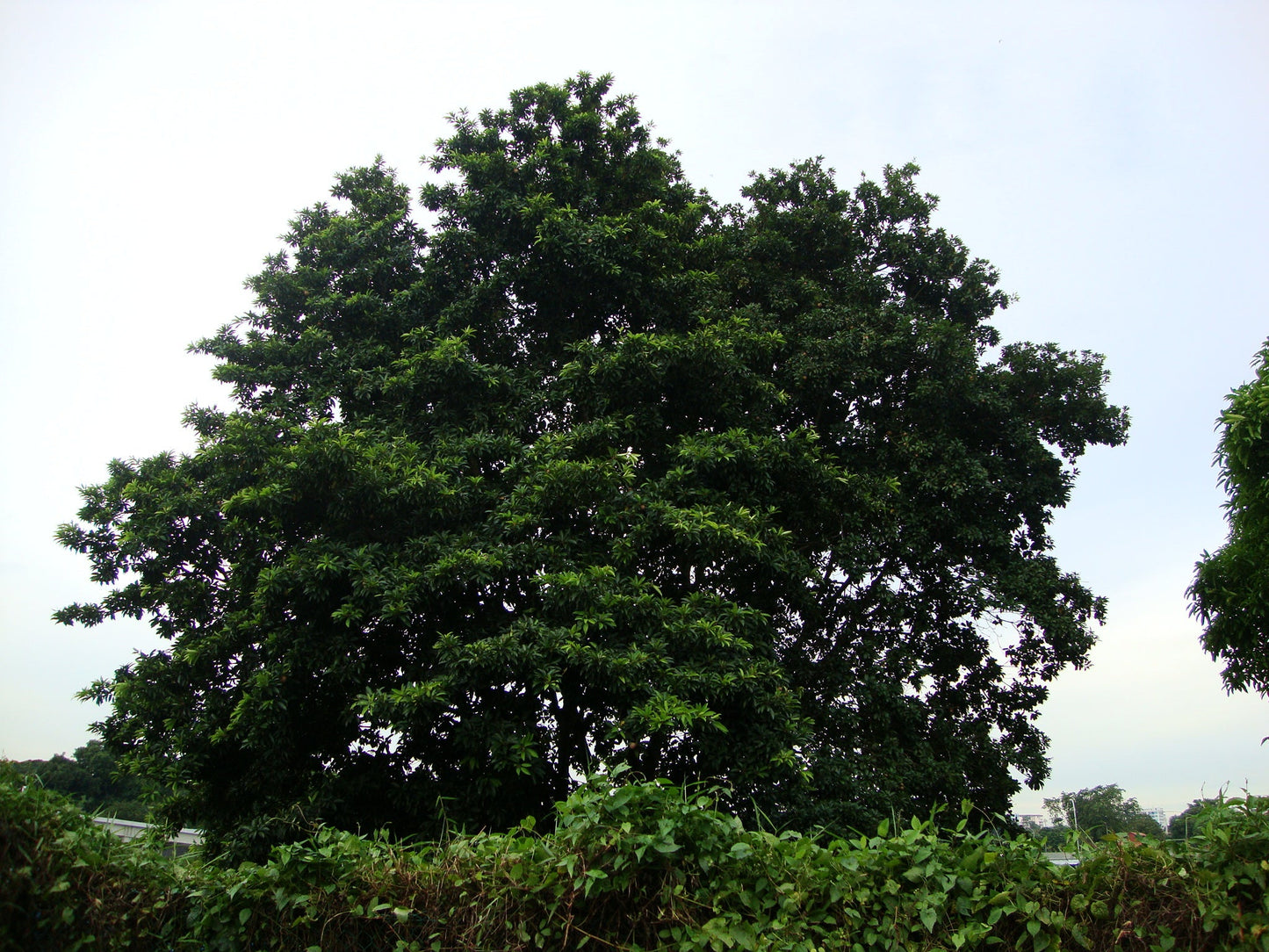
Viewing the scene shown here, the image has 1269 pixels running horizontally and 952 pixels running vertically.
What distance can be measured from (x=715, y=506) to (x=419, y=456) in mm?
3008

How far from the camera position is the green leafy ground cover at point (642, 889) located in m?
2.87

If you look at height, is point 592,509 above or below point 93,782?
above

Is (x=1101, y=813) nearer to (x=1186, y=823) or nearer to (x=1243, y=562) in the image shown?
(x=1243, y=562)

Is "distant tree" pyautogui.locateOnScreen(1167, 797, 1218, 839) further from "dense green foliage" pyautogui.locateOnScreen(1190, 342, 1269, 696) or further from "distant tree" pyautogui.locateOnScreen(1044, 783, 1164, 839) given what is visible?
"dense green foliage" pyautogui.locateOnScreen(1190, 342, 1269, 696)

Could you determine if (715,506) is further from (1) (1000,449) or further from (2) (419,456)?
(1) (1000,449)

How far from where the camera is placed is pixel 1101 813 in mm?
23406

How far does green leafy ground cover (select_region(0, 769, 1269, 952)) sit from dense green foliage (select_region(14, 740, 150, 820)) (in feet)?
0.68

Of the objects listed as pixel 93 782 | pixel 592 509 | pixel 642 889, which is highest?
pixel 592 509

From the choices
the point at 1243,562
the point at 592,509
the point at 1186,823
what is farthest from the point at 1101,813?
the point at 1186,823

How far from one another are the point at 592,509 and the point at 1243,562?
30.7ft

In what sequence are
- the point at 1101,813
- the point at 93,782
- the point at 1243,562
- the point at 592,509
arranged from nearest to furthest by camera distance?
the point at 592,509, the point at 1243,562, the point at 93,782, the point at 1101,813

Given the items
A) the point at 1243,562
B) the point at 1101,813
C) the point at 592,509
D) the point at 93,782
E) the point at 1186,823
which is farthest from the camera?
the point at 1101,813

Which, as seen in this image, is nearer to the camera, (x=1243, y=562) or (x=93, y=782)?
(x=1243, y=562)

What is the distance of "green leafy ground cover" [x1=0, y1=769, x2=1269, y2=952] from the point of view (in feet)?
9.41
